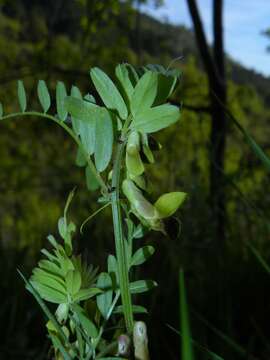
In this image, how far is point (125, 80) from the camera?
282mm

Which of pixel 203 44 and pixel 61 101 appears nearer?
pixel 61 101

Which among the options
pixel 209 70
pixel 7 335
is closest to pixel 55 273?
pixel 7 335

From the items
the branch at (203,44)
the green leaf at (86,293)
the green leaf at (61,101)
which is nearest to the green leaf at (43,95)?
the green leaf at (61,101)

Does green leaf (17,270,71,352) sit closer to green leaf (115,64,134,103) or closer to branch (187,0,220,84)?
green leaf (115,64,134,103)

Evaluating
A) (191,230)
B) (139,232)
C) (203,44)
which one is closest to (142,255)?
(139,232)

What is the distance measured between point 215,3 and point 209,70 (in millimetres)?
304

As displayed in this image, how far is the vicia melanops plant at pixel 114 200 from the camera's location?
244 millimetres

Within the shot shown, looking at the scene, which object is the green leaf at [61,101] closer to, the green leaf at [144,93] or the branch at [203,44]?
the green leaf at [144,93]

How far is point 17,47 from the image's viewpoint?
5527 millimetres

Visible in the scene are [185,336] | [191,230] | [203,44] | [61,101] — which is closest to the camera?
[185,336]

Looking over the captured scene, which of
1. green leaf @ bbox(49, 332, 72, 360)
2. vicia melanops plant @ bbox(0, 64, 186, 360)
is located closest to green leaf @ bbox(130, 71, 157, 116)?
vicia melanops plant @ bbox(0, 64, 186, 360)

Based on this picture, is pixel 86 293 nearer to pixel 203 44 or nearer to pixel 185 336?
pixel 185 336

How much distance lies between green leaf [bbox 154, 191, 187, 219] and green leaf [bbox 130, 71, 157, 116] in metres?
0.04

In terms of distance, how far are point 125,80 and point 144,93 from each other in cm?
2
